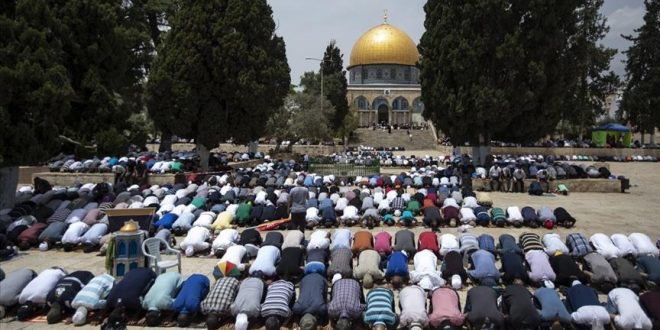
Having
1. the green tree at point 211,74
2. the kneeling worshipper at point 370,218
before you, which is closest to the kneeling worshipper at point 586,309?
the kneeling worshipper at point 370,218

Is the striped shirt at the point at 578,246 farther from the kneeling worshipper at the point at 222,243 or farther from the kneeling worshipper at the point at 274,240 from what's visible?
the kneeling worshipper at the point at 222,243

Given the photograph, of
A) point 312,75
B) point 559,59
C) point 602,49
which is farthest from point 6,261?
point 312,75

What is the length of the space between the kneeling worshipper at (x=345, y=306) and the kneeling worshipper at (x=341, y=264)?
1032 mm

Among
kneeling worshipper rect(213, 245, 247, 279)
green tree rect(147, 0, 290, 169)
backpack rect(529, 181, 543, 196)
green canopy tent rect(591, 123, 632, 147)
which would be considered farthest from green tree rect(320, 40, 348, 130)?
kneeling worshipper rect(213, 245, 247, 279)

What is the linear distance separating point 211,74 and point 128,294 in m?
15.7

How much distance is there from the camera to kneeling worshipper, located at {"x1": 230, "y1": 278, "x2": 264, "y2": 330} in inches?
241

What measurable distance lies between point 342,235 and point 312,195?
5222 mm

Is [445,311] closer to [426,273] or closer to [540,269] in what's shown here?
[426,273]

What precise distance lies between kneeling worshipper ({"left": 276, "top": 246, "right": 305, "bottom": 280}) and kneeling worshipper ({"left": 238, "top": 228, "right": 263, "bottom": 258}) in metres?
1.16

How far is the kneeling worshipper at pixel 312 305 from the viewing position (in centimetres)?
612

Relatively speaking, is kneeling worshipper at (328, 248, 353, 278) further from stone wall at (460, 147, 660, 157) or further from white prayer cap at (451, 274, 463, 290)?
stone wall at (460, 147, 660, 157)

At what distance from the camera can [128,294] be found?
249 inches

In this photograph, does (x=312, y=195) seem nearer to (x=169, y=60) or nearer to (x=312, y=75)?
(x=169, y=60)

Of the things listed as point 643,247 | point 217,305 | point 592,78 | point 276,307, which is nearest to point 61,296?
point 217,305
